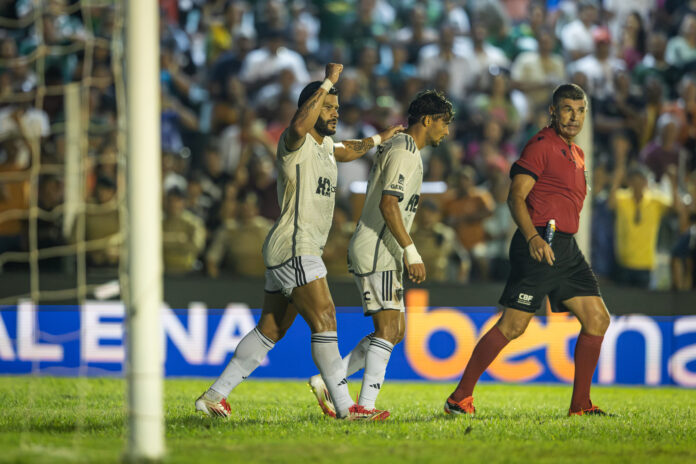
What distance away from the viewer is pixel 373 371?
7.01 m

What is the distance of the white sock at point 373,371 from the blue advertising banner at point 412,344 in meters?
3.76

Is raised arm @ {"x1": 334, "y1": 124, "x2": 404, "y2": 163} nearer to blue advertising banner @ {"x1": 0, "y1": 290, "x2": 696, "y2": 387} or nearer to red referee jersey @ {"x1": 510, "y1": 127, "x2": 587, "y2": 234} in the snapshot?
red referee jersey @ {"x1": 510, "y1": 127, "x2": 587, "y2": 234}

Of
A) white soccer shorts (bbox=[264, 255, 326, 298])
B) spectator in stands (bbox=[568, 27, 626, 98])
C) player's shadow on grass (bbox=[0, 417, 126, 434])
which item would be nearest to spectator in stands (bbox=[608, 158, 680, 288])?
spectator in stands (bbox=[568, 27, 626, 98])

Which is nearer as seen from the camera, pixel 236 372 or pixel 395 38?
pixel 236 372

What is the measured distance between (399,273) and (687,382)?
201 inches

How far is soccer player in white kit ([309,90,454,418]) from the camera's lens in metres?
6.95

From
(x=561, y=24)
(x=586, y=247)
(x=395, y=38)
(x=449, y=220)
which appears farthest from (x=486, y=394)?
(x=561, y=24)

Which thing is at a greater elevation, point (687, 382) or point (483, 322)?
point (483, 322)

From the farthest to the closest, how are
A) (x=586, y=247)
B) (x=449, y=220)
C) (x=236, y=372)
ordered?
(x=449, y=220), (x=586, y=247), (x=236, y=372)

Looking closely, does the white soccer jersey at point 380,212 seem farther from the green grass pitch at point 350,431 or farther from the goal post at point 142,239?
the goal post at point 142,239

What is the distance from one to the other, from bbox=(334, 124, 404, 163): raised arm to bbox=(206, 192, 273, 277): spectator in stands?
12.3 ft

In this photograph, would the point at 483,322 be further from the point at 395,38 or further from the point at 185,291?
the point at 395,38

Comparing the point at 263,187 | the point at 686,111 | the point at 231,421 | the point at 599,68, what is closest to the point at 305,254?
the point at 231,421

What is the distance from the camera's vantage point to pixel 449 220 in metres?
12.0
